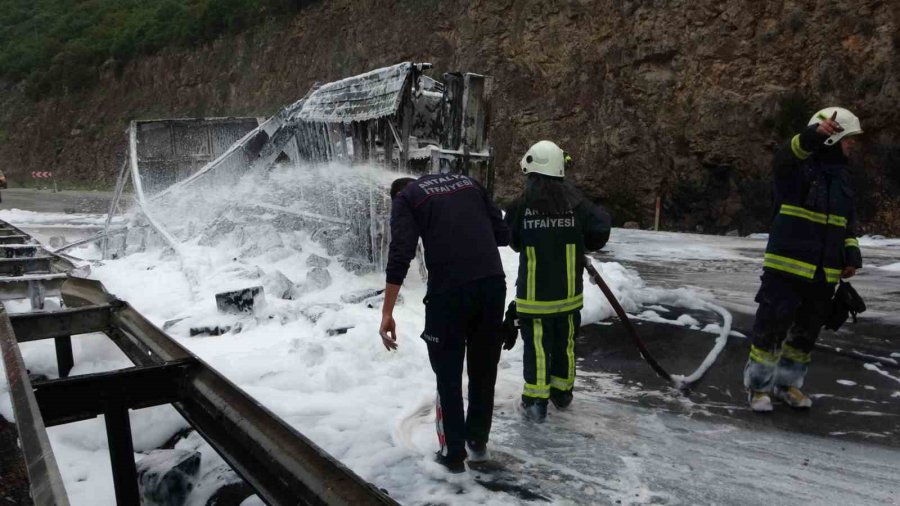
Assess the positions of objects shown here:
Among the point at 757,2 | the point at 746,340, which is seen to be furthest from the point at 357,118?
the point at 757,2

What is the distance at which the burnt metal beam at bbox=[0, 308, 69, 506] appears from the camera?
4.91 ft

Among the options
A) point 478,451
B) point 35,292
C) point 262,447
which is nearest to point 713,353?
point 478,451

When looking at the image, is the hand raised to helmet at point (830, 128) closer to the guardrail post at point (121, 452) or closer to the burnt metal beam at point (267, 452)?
the burnt metal beam at point (267, 452)

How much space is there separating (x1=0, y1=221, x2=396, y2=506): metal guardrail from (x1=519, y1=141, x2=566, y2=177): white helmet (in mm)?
1993

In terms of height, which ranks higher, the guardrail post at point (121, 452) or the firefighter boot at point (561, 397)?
the guardrail post at point (121, 452)

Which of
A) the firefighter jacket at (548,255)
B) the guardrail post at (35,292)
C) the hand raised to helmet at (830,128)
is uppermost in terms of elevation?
the hand raised to helmet at (830,128)

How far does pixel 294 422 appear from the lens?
362 cm

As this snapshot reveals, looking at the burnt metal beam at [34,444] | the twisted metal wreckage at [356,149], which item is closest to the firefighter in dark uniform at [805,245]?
the twisted metal wreckage at [356,149]

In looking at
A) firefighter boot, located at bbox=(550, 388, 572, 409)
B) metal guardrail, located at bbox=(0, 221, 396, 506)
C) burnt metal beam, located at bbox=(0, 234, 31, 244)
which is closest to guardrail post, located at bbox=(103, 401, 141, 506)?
metal guardrail, located at bbox=(0, 221, 396, 506)

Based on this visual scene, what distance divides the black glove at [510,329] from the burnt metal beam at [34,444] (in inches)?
79.0

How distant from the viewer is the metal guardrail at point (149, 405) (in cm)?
174

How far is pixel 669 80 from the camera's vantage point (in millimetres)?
18516

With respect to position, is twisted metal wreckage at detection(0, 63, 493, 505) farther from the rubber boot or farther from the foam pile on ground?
the rubber boot

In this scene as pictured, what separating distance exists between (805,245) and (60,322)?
162 inches
